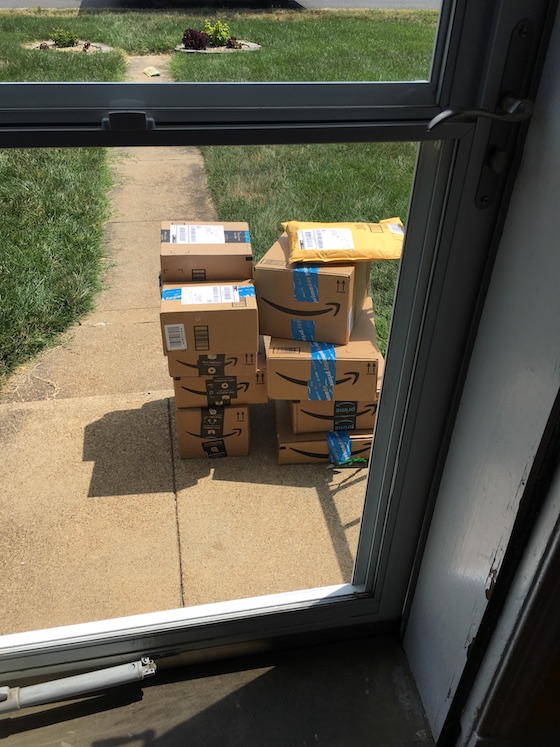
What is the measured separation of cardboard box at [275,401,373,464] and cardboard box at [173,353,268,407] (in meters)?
0.22

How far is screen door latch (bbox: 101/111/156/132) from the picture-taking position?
99cm

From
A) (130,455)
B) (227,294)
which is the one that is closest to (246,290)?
(227,294)

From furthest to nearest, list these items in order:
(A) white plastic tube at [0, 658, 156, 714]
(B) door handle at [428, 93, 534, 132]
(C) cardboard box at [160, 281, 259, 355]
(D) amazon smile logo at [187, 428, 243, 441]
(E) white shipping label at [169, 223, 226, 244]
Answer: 1. (D) amazon smile logo at [187, 428, 243, 441]
2. (E) white shipping label at [169, 223, 226, 244]
3. (C) cardboard box at [160, 281, 259, 355]
4. (A) white plastic tube at [0, 658, 156, 714]
5. (B) door handle at [428, 93, 534, 132]

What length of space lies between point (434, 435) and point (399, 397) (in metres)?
0.15

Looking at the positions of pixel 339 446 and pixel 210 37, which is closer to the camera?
pixel 210 37

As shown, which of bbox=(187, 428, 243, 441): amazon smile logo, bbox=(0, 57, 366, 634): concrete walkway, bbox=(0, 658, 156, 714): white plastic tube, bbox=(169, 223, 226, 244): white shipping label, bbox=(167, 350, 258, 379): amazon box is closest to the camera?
bbox=(0, 658, 156, 714): white plastic tube

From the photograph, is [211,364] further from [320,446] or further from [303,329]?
[320,446]

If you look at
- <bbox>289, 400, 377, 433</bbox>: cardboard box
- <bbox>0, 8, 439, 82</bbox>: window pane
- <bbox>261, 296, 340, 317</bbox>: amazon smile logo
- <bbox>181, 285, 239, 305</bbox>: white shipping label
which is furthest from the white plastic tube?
<bbox>0, 8, 439, 82</bbox>: window pane

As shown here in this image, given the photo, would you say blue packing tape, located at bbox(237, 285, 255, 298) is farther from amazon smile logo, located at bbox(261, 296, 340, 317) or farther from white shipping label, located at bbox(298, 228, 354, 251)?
white shipping label, located at bbox(298, 228, 354, 251)

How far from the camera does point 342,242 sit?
2568mm

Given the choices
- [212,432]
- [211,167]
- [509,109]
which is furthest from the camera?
[211,167]

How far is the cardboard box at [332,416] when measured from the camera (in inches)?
107

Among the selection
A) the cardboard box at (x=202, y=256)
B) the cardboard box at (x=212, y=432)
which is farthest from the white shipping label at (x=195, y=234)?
the cardboard box at (x=212, y=432)

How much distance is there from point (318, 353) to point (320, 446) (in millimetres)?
439
